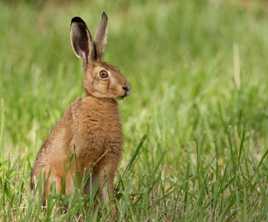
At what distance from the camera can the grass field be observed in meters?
4.39

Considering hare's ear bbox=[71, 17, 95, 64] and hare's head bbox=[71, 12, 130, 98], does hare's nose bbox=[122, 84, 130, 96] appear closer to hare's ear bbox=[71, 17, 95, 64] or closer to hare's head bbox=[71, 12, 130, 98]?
hare's head bbox=[71, 12, 130, 98]

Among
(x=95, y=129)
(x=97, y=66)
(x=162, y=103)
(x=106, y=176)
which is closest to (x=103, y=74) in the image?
(x=97, y=66)

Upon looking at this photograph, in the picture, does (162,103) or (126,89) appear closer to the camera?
(126,89)

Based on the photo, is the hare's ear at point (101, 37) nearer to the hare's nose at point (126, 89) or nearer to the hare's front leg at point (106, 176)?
the hare's nose at point (126, 89)

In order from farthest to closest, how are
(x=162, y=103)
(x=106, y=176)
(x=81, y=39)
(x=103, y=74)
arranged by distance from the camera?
(x=162, y=103) → (x=81, y=39) → (x=103, y=74) → (x=106, y=176)

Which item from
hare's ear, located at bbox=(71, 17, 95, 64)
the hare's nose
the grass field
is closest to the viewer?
the grass field

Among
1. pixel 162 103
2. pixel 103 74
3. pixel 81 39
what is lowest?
pixel 162 103

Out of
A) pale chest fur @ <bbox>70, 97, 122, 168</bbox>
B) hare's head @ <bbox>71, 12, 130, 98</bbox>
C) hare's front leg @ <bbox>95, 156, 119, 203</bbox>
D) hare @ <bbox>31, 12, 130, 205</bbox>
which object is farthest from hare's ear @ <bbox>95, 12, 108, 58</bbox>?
hare's front leg @ <bbox>95, 156, 119, 203</bbox>

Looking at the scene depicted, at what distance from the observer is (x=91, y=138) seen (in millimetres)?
4473

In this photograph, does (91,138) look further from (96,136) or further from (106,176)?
→ (106,176)

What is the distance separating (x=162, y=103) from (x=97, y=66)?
187 cm

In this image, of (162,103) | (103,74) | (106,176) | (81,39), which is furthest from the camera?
(162,103)

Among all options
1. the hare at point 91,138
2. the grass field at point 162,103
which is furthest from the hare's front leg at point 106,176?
the grass field at point 162,103

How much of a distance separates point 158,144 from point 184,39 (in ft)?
11.4
